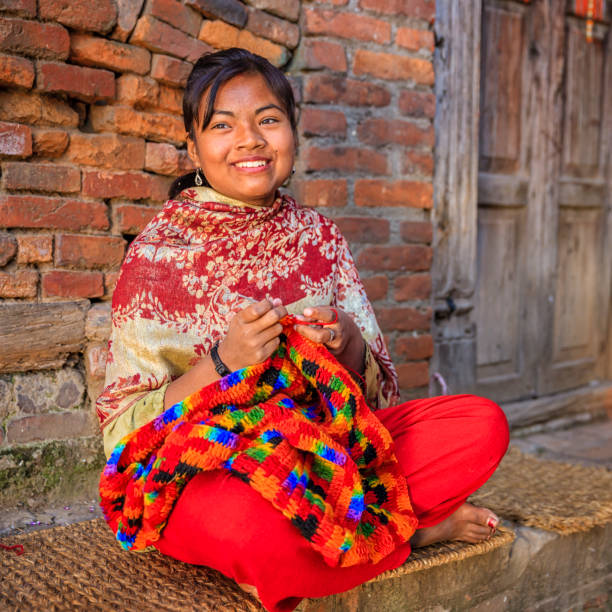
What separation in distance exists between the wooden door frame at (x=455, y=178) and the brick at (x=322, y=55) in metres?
0.56

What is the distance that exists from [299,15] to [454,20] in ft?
2.64

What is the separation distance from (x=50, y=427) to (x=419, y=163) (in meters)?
1.68

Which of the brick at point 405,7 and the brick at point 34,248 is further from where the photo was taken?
the brick at point 405,7

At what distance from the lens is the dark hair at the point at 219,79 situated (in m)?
1.77

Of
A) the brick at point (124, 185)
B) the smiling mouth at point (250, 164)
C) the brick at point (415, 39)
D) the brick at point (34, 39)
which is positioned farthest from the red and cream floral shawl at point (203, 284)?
the brick at point (415, 39)

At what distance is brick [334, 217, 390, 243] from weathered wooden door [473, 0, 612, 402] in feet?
2.68

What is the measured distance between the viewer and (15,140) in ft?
6.45

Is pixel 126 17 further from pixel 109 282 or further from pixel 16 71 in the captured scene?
pixel 109 282

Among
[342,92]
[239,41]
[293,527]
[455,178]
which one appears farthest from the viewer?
[455,178]

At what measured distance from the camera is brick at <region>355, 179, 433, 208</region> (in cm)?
265

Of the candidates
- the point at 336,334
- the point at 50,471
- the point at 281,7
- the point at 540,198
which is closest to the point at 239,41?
the point at 281,7

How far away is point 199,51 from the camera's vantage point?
224 centimetres

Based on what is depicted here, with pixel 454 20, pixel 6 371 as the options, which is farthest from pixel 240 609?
pixel 454 20

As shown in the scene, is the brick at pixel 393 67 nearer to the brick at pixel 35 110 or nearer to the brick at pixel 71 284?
the brick at pixel 35 110
